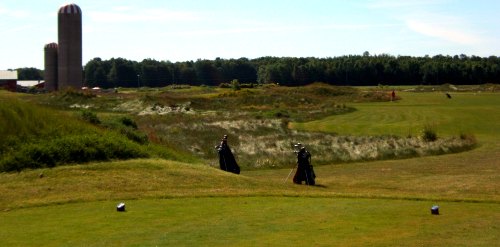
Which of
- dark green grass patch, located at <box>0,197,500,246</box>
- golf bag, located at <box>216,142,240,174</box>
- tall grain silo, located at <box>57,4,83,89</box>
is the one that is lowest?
golf bag, located at <box>216,142,240,174</box>

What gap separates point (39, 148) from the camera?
2411cm

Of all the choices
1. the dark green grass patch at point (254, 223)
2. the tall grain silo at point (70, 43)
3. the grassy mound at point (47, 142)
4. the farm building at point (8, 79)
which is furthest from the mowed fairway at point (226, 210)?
the farm building at point (8, 79)

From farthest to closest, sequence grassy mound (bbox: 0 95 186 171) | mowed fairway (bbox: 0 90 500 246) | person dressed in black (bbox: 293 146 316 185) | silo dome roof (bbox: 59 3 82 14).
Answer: silo dome roof (bbox: 59 3 82 14) < person dressed in black (bbox: 293 146 316 185) < grassy mound (bbox: 0 95 186 171) < mowed fairway (bbox: 0 90 500 246)

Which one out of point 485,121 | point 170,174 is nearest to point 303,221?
point 170,174

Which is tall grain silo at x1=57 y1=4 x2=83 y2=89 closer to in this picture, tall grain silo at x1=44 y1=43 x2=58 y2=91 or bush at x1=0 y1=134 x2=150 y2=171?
tall grain silo at x1=44 y1=43 x2=58 y2=91

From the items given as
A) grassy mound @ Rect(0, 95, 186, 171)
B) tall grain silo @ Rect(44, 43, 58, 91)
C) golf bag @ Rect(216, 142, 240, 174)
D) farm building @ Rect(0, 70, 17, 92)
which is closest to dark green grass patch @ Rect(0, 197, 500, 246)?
grassy mound @ Rect(0, 95, 186, 171)

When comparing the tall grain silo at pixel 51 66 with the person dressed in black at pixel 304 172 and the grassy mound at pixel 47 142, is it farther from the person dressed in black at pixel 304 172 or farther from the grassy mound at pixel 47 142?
the person dressed in black at pixel 304 172

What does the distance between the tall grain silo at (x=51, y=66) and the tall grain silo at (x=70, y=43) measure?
419 cm

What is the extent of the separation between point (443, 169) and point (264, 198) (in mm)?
16451

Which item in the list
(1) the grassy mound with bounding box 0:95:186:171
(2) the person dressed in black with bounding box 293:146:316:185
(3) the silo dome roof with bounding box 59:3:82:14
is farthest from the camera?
(3) the silo dome roof with bounding box 59:3:82:14

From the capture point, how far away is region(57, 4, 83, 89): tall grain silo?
10362 centimetres

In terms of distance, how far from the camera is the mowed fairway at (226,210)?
44.0 feet

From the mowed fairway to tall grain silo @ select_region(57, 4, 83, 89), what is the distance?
80134 mm

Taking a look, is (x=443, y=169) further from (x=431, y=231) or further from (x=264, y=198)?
(x=431, y=231)
